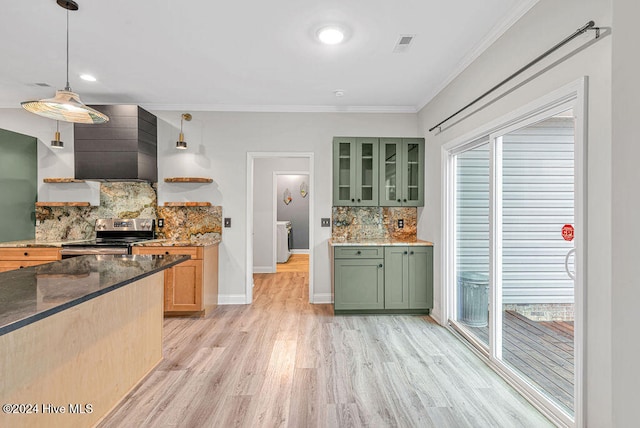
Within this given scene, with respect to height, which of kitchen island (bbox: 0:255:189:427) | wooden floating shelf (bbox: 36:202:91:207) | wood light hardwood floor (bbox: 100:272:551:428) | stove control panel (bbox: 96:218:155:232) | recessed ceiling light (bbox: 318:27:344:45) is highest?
recessed ceiling light (bbox: 318:27:344:45)

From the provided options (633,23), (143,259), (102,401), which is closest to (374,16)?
(633,23)

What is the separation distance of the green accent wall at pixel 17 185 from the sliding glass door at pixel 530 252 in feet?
17.2

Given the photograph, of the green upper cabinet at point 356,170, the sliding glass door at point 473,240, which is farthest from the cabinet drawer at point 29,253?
the sliding glass door at point 473,240

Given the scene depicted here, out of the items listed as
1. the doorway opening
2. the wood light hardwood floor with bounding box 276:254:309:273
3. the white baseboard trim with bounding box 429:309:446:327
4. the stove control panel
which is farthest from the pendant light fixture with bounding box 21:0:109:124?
the doorway opening

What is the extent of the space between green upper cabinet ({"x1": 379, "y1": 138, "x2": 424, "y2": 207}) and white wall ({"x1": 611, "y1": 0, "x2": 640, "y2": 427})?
354 centimetres

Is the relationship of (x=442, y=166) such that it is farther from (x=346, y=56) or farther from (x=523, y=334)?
(x=523, y=334)

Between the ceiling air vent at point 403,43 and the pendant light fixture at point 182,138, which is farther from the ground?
the ceiling air vent at point 403,43

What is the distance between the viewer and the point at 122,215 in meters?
4.34

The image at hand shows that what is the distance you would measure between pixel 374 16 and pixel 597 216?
1.93 m

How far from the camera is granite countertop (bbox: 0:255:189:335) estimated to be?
3.83 feet

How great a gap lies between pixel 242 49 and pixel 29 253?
10.7ft

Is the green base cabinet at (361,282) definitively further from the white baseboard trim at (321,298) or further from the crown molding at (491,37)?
the crown molding at (491,37)

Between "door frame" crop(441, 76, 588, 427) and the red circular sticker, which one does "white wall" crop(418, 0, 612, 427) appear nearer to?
"door frame" crop(441, 76, 588, 427)

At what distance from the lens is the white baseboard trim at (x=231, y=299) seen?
4410mm
